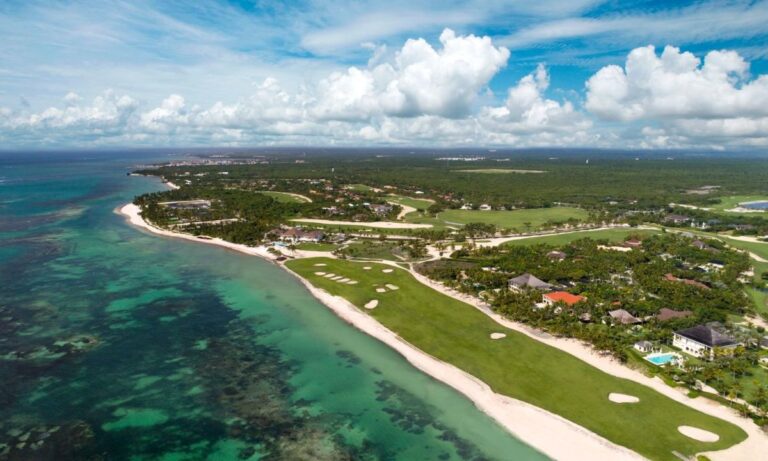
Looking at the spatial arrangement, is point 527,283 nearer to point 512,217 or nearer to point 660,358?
point 660,358

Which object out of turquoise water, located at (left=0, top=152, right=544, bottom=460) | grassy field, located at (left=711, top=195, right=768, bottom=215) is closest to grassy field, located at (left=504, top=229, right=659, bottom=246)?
turquoise water, located at (left=0, top=152, right=544, bottom=460)

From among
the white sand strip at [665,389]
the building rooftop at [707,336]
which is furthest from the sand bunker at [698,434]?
the building rooftop at [707,336]

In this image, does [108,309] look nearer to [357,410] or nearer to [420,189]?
[357,410]

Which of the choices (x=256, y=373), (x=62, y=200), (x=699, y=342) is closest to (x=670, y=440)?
(x=699, y=342)

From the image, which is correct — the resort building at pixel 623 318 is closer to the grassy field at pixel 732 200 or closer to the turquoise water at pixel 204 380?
the turquoise water at pixel 204 380

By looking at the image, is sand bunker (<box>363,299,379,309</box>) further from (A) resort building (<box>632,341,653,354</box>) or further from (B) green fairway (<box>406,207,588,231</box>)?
(B) green fairway (<box>406,207,588,231</box>)
